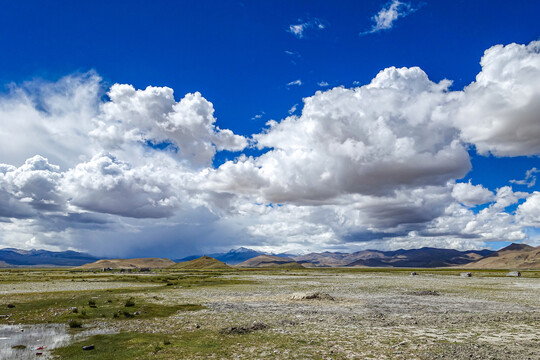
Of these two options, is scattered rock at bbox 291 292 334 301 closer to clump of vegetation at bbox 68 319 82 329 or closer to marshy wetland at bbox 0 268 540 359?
marshy wetland at bbox 0 268 540 359

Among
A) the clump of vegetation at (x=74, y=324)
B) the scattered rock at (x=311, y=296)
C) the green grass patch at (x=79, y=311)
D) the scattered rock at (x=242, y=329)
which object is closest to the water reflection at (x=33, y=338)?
the clump of vegetation at (x=74, y=324)

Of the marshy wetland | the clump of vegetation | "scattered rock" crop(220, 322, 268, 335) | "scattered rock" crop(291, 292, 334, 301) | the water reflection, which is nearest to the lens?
the marshy wetland

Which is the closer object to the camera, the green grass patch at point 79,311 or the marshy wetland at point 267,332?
the marshy wetland at point 267,332

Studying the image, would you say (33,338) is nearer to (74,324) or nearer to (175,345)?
(74,324)

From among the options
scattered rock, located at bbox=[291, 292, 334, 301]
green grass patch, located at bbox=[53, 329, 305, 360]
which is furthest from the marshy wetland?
scattered rock, located at bbox=[291, 292, 334, 301]

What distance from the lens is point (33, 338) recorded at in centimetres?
2245

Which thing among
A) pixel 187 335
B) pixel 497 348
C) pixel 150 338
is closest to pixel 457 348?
pixel 497 348

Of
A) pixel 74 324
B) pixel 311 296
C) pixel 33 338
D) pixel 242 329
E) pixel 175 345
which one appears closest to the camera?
pixel 175 345

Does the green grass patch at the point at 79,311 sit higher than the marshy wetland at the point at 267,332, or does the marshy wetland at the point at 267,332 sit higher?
the marshy wetland at the point at 267,332

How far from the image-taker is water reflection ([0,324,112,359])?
A: 61.8 feet

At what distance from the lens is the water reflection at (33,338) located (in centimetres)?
1884

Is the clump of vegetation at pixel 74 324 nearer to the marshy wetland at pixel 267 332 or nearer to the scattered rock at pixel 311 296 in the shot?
the marshy wetland at pixel 267 332

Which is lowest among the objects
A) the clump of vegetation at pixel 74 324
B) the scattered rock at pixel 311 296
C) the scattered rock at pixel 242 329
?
the scattered rock at pixel 311 296

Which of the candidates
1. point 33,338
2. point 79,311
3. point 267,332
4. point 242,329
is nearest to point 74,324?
point 33,338
